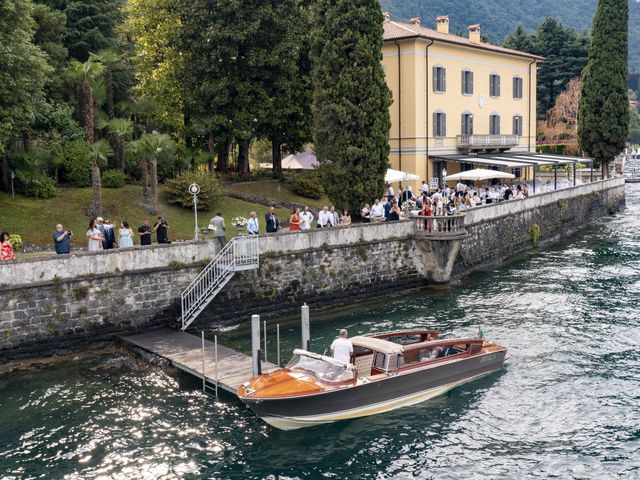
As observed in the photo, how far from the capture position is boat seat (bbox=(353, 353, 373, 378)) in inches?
734

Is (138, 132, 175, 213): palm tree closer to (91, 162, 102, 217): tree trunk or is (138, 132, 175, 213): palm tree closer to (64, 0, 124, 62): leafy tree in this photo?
(91, 162, 102, 217): tree trunk

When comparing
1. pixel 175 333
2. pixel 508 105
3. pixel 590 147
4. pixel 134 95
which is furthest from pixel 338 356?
pixel 590 147

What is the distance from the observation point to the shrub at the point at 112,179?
3719cm

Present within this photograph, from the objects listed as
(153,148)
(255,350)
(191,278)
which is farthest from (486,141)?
(255,350)

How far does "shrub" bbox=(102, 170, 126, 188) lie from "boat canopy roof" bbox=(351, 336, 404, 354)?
22.2 m

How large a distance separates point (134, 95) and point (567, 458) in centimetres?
3927

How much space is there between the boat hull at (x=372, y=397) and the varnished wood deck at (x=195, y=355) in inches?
83.0

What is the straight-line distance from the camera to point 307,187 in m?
43.8

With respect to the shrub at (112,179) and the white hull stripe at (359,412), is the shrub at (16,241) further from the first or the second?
the white hull stripe at (359,412)

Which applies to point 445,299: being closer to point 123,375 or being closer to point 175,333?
point 175,333

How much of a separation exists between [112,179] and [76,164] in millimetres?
1925

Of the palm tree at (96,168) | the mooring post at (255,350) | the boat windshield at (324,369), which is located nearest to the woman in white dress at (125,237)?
the palm tree at (96,168)

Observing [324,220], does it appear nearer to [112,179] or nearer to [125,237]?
[125,237]

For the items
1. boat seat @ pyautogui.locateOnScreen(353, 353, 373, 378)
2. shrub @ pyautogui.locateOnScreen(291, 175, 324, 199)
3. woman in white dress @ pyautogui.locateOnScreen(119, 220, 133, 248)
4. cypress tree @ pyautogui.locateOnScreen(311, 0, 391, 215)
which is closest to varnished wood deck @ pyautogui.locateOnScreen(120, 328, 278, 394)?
boat seat @ pyautogui.locateOnScreen(353, 353, 373, 378)
